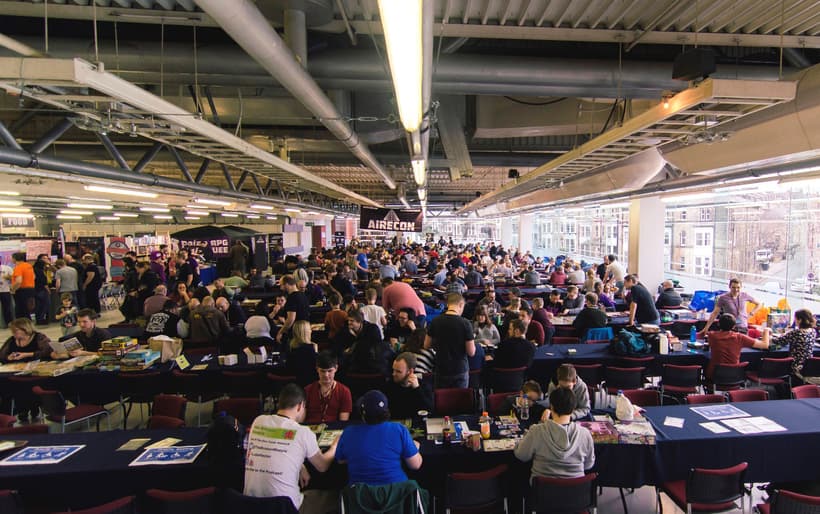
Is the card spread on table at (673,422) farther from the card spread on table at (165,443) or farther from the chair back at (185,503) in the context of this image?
the card spread on table at (165,443)

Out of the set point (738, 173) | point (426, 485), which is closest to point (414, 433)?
point (426, 485)

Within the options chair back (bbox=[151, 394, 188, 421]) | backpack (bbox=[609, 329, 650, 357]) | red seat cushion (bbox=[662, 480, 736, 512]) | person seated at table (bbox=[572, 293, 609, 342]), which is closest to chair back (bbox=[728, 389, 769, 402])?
backpack (bbox=[609, 329, 650, 357])

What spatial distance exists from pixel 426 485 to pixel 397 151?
310 inches

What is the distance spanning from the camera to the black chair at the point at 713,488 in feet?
10.1

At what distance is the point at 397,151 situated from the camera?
10078 millimetres

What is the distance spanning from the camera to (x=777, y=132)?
4164 millimetres

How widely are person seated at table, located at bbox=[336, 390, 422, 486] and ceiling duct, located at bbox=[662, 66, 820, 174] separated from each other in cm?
426

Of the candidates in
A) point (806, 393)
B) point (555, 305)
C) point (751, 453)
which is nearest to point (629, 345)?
point (806, 393)

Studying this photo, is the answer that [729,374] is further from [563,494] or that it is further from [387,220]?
[387,220]

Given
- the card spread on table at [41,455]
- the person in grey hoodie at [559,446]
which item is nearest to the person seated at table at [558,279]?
the person in grey hoodie at [559,446]

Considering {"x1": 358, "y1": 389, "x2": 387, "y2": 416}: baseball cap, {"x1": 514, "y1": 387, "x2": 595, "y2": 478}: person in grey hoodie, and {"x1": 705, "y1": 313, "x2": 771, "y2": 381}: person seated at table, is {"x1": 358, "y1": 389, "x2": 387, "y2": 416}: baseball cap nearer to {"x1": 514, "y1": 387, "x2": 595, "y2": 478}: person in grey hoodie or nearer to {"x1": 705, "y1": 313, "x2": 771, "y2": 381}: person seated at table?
{"x1": 514, "y1": 387, "x2": 595, "y2": 478}: person in grey hoodie

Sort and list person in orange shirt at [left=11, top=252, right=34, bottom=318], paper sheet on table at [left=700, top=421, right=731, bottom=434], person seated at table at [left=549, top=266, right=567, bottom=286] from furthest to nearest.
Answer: person seated at table at [left=549, top=266, right=567, bottom=286] < person in orange shirt at [left=11, top=252, right=34, bottom=318] < paper sheet on table at [left=700, top=421, right=731, bottom=434]

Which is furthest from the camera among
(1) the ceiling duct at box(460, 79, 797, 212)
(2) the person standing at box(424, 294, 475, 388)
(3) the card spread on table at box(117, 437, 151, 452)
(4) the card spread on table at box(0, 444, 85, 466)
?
(2) the person standing at box(424, 294, 475, 388)

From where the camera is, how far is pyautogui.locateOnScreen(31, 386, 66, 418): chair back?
4.62 meters
